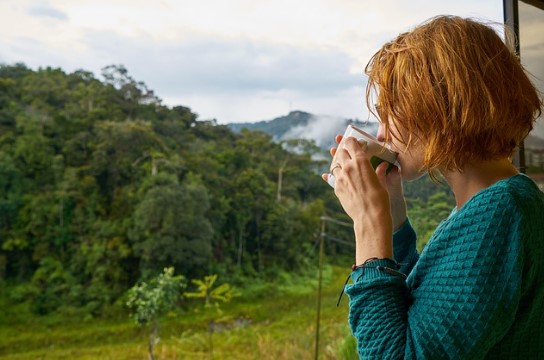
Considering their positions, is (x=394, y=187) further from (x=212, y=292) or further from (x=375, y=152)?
(x=212, y=292)

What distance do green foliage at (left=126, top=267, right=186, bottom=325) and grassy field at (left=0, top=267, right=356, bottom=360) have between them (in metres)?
0.07

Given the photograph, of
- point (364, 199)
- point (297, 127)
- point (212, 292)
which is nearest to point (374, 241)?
point (364, 199)

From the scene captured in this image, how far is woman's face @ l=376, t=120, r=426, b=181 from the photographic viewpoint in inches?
24.5

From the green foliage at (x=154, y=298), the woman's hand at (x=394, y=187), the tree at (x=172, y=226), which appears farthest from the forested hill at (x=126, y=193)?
the woman's hand at (x=394, y=187)

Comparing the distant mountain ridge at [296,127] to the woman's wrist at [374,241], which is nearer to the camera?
the woman's wrist at [374,241]

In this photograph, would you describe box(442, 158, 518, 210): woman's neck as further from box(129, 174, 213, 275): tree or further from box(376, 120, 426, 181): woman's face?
box(129, 174, 213, 275): tree

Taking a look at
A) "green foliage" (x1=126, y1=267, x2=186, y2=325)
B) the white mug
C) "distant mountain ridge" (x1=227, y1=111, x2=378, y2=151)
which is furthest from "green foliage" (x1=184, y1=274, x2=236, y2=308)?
the white mug

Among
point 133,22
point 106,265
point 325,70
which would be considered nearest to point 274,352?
point 106,265

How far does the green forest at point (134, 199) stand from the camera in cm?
312

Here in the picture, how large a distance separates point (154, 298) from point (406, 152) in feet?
9.78

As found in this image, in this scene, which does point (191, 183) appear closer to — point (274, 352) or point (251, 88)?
point (251, 88)

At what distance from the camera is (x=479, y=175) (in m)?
0.60

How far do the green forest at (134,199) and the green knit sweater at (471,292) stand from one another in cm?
225

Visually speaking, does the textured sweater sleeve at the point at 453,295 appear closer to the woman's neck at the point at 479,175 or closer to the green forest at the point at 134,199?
the woman's neck at the point at 479,175
